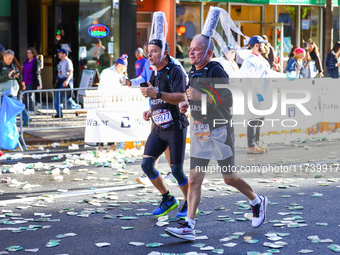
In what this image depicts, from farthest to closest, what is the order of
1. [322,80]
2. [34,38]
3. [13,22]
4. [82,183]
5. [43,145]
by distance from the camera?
[34,38] < [13,22] < [322,80] < [43,145] < [82,183]

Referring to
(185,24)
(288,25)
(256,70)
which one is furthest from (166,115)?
(288,25)

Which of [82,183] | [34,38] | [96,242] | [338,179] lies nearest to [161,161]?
[82,183]

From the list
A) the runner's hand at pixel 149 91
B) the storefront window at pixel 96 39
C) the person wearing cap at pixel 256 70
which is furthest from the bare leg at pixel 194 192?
the storefront window at pixel 96 39

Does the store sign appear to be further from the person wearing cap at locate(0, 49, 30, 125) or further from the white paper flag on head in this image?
the white paper flag on head

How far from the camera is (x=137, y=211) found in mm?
7348

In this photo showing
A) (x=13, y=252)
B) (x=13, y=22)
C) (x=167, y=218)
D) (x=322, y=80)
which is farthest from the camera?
(x=13, y=22)

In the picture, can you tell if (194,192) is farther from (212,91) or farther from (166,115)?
(166,115)

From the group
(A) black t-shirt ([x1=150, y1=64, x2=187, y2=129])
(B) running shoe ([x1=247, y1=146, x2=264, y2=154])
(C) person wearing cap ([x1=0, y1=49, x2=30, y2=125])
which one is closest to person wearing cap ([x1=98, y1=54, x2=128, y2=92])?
(C) person wearing cap ([x1=0, y1=49, x2=30, y2=125])

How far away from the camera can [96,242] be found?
6.04 m

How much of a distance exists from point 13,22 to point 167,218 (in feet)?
46.8

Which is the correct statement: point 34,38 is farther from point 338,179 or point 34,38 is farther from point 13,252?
point 13,252

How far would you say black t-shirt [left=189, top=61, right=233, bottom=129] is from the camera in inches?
237

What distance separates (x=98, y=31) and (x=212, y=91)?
14356 millimetres

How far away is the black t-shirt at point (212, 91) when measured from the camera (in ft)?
19.7
